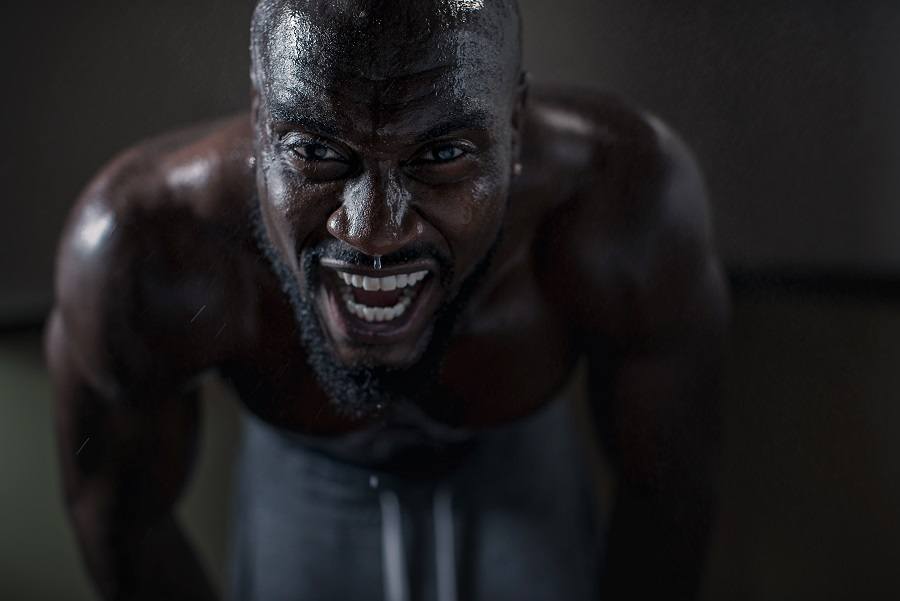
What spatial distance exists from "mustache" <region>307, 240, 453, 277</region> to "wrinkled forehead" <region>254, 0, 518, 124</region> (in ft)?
0.17

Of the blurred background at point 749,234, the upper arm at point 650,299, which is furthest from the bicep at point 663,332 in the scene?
the blurred background at point 749,234

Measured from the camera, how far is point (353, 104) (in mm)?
376

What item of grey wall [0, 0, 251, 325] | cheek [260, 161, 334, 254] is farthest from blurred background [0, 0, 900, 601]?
cheek [260, 161, 334, 254]

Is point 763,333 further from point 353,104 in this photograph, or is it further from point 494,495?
point 353,104

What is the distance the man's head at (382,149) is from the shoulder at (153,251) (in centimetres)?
6

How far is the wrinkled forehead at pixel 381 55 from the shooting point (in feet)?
1.21

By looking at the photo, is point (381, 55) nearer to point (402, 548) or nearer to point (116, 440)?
point (116, 440)

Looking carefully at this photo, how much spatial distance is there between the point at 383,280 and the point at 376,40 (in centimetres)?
9

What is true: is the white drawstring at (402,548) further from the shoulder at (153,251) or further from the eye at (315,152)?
the eye at (315,152)

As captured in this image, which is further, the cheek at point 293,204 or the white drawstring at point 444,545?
the white drawstring at point 444,545

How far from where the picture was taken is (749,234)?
40.6 inches

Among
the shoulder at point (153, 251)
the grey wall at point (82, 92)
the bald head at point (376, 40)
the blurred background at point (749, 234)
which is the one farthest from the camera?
the blurred background at point (749, 234)

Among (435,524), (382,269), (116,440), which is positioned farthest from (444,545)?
(382,269)

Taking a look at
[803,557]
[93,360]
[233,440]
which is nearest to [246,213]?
[93,360]
